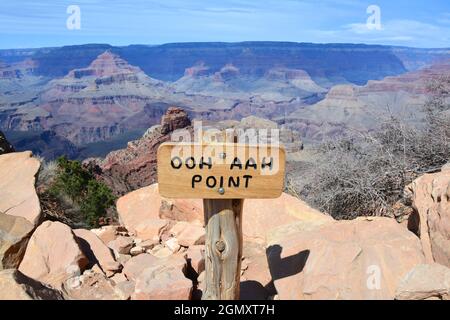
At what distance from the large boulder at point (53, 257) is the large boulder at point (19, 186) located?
1.19 feet

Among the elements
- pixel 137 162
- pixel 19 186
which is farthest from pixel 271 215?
pixel 137 162

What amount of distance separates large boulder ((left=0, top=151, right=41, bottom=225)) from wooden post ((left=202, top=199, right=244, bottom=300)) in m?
2.32

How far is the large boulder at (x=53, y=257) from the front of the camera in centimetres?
378

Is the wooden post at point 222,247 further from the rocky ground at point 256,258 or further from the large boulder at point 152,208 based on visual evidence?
the large boulder at point 152,208

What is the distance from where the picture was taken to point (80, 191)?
15.0 meters

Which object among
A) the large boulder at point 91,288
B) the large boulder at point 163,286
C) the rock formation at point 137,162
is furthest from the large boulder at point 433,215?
the rock formation at point 137,162

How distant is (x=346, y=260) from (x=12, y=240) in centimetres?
264

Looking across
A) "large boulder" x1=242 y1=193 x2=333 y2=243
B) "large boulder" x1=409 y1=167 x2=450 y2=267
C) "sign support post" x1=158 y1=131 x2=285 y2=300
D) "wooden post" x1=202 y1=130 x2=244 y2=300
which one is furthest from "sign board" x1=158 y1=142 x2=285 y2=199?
"large boulder" x1=242 y1=193 x2=333 y2=243

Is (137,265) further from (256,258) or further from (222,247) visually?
(222,247)

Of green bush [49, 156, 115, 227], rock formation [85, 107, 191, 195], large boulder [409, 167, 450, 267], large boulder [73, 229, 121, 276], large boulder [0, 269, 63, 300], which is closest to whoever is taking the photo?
large boulder [0, 269, 63, 300]

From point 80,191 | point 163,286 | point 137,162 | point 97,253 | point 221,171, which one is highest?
point 221,171

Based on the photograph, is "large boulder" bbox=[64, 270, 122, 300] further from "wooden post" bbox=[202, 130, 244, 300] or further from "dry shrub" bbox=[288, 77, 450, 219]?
"dry shrub" bbox=[288, 77, 450, 219]

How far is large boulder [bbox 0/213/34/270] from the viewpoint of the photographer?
11.6ft
